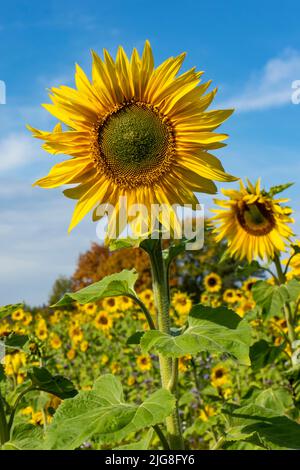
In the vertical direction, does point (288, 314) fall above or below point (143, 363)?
above

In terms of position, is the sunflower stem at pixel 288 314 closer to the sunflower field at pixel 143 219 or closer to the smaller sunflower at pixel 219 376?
the sunflower field at pixel 143 219

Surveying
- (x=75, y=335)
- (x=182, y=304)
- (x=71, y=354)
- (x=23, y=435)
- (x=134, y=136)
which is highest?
(x=134, y=136)

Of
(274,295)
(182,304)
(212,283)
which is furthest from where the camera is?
(212,283)

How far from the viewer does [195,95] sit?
2.56 metres

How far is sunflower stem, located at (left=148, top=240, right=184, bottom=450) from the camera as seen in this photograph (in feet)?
7.64

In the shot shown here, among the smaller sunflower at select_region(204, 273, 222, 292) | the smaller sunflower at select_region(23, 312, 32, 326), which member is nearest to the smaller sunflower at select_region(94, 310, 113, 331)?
the smaller sunflower at select_region(23, 312, 32, 326)

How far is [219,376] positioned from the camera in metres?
7.13

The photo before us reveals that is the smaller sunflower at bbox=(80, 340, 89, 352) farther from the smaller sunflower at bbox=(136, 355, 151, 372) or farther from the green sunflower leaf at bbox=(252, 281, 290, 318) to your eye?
the green sunflower leaf at bbox=(252, 281, 290, 318)

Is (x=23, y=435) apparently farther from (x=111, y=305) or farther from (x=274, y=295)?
(x=111, y=305)

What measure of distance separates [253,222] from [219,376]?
259 centimetres

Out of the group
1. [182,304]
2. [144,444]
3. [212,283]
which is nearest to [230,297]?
[212,283]

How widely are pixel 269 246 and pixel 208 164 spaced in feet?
9.03

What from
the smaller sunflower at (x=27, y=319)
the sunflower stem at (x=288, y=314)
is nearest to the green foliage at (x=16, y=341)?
the sunflower stem at (x=288, y=314)

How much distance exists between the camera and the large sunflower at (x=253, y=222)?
202 inches
